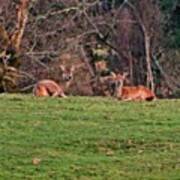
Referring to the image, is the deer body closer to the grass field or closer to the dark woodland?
the grass field

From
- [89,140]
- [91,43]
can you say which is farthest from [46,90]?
[91,43]

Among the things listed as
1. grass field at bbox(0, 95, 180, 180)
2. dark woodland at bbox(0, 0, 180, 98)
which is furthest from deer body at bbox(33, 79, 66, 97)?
dark woodland at bbox(0, 0, 180, 98)

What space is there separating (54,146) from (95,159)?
1.05 meters

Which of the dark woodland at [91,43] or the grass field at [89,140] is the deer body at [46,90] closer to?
the grass field at [89,140]

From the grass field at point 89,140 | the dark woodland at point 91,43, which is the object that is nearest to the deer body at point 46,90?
the grass field at point 89,140

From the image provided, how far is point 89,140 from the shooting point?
45.1 ft

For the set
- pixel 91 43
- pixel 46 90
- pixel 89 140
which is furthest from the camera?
pixel 91 43

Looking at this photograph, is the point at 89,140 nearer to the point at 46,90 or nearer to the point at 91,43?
the point at 46,90

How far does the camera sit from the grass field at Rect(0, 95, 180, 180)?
38.1 ft

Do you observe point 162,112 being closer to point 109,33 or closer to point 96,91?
point 96,91

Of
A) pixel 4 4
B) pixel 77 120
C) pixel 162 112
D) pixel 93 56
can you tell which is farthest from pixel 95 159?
pixel 93 56

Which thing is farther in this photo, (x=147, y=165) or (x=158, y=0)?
(x=158, y=0)

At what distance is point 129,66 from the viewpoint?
3784 cm

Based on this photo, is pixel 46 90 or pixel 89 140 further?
pixel 46 90
